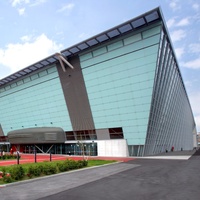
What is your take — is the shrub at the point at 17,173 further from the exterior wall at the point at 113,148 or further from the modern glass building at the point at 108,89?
the exterior wall at the point at 113,148

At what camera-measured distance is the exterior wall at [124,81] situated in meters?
35.3

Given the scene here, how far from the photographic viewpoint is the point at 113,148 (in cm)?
4012

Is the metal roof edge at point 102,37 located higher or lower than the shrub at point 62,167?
higher

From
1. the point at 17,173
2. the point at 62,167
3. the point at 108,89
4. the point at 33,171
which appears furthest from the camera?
the point at 108,89

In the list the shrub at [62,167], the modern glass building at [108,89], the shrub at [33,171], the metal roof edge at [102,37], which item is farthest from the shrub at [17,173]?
the metal roof edge at [102,37]

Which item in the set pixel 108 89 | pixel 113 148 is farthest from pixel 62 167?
pixel 108 89

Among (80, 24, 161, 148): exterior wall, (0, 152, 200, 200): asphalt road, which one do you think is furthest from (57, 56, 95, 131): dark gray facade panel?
(0, 152, 200, 200): asphalt road

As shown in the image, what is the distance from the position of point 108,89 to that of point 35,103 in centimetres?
2160

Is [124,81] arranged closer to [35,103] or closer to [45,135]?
[45,135]

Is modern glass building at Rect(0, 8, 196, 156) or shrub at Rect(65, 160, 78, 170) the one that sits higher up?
modern glass building at Rect(0, 8, 196, 156)

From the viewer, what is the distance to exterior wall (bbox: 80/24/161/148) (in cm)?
3528

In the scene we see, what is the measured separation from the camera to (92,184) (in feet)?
45.0

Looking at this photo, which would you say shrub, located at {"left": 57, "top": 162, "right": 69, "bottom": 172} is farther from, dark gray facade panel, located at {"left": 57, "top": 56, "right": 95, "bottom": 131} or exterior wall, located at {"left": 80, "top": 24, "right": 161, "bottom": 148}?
dark gray facade panel, located at {"left": 57, "top": 56, "right": 95, "bottom": 131}

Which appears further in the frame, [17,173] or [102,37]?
[102,37]
